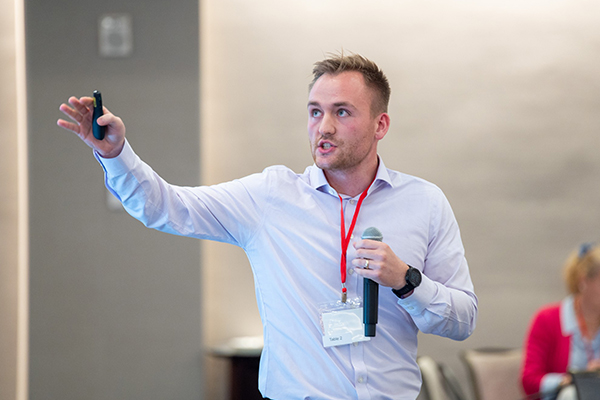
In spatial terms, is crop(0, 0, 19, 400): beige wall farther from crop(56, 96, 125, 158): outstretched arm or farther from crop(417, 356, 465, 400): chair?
crop(417, 356, 465, 400): chair

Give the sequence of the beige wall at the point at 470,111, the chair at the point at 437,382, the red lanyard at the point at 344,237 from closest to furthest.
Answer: the red lanyard at the point at 344,237, the chair at the point at 437,382, the beige wall at the point at 470,111

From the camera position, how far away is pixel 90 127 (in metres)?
1.49

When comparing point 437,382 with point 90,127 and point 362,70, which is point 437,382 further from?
point 90,127

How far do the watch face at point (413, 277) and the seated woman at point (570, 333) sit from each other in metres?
2.11

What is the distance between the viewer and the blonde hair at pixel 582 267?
3.37 m

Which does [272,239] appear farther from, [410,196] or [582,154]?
[582,154]

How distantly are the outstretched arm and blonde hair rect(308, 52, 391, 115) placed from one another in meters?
0.67

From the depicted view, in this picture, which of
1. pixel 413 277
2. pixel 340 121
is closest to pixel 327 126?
pixel 340 121

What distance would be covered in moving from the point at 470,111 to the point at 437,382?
1.95 metres

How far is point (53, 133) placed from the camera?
393 centimetres

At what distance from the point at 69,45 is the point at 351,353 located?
322 cm

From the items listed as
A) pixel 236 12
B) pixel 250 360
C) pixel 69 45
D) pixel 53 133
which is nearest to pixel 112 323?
pixel 250 360

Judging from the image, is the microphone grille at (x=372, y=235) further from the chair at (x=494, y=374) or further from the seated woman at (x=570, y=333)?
the chair at (x=494, y=374)

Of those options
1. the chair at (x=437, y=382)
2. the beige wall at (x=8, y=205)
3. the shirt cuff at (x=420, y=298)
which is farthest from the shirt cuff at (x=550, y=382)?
the beige wall at (x=8, y=205)
